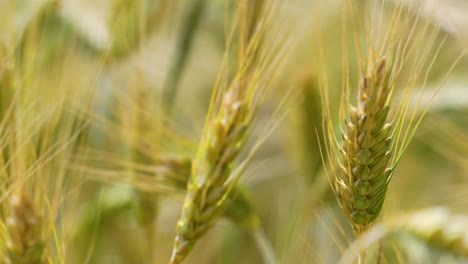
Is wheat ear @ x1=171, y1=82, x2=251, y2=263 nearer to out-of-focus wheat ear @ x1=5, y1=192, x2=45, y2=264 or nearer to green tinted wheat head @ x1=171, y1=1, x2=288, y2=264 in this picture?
green tinted wheat head @ x1=171, y1=1, x2=288, y2=264

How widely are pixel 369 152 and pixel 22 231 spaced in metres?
0.28

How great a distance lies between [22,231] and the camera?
0.50m

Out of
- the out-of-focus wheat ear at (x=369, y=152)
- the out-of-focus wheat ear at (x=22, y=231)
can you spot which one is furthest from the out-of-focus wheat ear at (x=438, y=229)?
the out-of-focus wheat ear at (x=22, y=231)

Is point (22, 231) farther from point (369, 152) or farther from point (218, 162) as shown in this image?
point (369, 152)

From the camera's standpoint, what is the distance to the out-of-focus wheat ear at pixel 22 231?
1.64ft

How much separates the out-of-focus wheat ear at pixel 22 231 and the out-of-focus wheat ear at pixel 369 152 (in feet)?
0.82

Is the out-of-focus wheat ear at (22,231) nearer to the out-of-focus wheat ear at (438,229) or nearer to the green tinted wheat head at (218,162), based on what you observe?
the green tinted wheat head at (218,162)

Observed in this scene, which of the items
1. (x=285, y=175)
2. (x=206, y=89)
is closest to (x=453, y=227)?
(x=285, y=175)

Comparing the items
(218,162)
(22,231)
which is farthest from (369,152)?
(22,231)

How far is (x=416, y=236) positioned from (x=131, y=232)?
0.59 metres

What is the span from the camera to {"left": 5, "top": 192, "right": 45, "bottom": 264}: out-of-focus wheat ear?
1.64 ft

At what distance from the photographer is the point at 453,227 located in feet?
2.06

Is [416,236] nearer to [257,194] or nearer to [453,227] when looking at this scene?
[453,227]

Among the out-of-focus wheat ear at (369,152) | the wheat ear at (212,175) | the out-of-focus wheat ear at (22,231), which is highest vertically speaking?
the out-of-focus wheat ear at (369,152)
